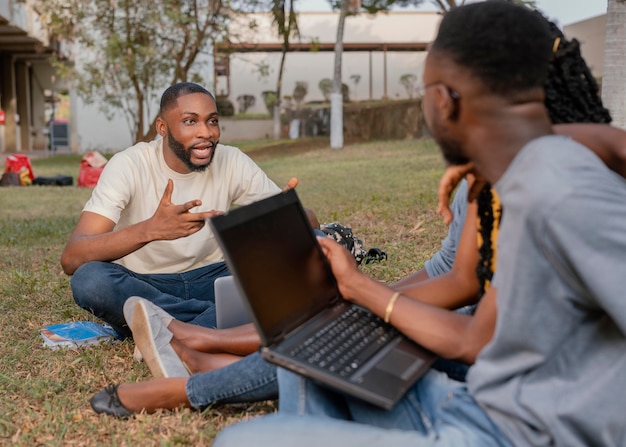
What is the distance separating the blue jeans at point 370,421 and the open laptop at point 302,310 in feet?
0.24

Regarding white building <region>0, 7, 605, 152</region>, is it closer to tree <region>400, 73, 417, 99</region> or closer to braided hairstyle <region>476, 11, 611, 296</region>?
tree <region>400, 73, 417, 99</region>

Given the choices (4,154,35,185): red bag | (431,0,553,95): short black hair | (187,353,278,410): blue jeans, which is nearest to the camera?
(431,0,553,95): short black hair

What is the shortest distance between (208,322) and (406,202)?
15.1 feet

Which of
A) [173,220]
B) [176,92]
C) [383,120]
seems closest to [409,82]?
[383,120]

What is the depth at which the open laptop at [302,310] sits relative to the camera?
1.82 m

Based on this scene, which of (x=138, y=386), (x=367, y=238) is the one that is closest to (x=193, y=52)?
(x=367, y=238)

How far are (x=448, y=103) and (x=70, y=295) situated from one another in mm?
3630

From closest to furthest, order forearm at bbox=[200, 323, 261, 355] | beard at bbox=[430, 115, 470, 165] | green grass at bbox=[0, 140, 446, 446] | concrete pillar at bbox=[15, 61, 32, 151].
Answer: beard at bbox=[430, 115, 470, 165], green grass at bbox=[0, 140, 446, 446], forearm at bbox=[200, 323, 261, 355], concrete pillar at bbox=[15, 61, 32, 151]

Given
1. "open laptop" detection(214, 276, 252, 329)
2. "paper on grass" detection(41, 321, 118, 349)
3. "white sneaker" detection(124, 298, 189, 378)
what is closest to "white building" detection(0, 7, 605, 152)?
"paper on grass" detection(41, 321, 118, 349)

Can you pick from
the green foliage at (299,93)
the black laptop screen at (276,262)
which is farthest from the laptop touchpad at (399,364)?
the green foliage at (299,93)

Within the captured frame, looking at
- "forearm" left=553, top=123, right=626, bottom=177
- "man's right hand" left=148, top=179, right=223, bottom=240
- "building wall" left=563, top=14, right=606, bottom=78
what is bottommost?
"man's right hand" left=148, top=179, right=223, bottom=240

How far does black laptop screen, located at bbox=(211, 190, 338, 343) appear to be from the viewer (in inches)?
73.2

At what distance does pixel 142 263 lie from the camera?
3.82 metres

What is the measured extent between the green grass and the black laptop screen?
0.79 metres
